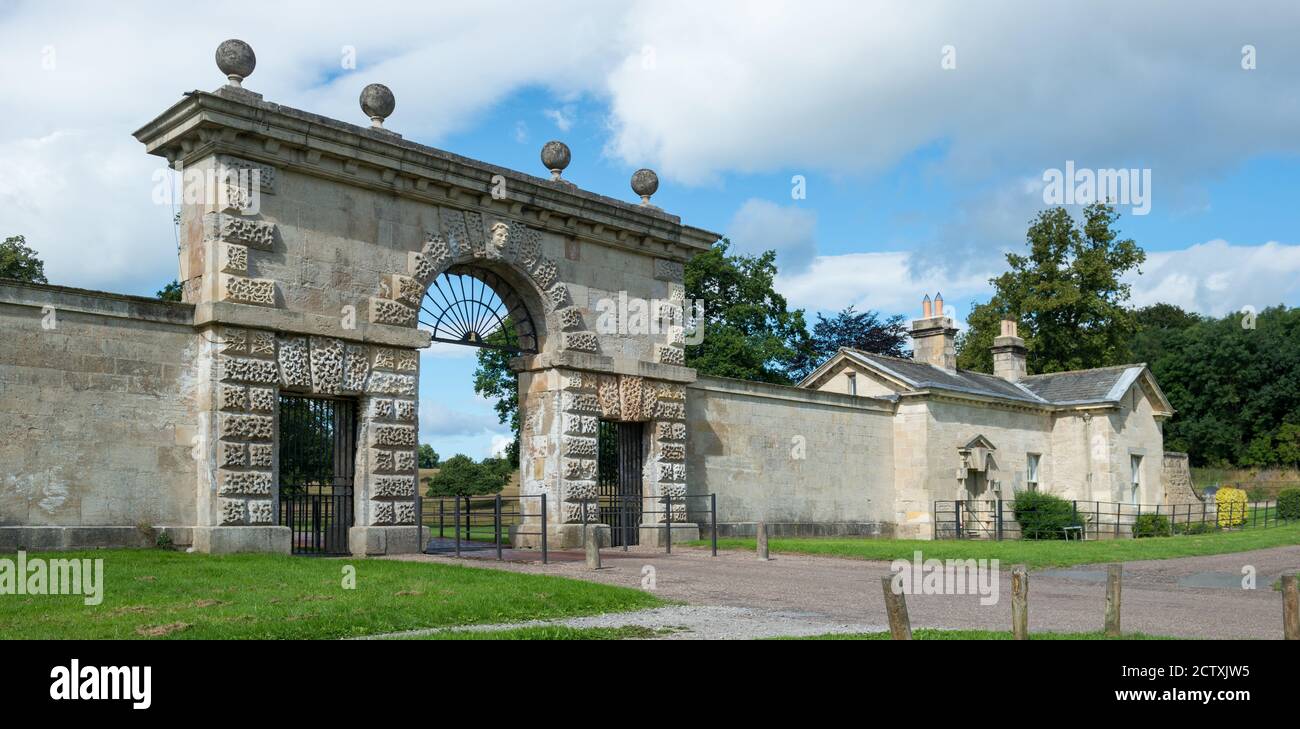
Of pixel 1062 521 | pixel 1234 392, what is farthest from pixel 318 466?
pixel 1234 392

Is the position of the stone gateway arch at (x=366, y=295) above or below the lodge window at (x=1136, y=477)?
above

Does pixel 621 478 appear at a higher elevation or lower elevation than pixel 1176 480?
higher

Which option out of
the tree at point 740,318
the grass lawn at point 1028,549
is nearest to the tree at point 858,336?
the tree at point 740,318

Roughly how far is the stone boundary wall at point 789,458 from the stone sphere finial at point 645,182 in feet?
12.0

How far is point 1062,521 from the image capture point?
27.8 m

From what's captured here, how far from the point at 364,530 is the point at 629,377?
18.7ft

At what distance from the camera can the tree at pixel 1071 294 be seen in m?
39.9

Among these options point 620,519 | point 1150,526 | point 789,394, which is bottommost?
point 1150,526

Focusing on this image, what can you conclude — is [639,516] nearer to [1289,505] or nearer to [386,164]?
[386,164]

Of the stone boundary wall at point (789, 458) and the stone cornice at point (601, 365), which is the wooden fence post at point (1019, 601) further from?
the stone boundary wall at point (789, 458)

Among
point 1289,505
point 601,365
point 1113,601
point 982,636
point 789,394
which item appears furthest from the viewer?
point 1289,505

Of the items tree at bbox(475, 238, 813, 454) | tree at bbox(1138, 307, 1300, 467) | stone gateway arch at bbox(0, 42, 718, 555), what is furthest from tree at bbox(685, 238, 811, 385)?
tree at bbox(1138, 307, 1300, 467)

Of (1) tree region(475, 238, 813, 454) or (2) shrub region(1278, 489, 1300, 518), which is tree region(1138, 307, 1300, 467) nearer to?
(2) shrub region(1278, 489, 1300, 518)

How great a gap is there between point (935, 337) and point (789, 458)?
871 centimetres
